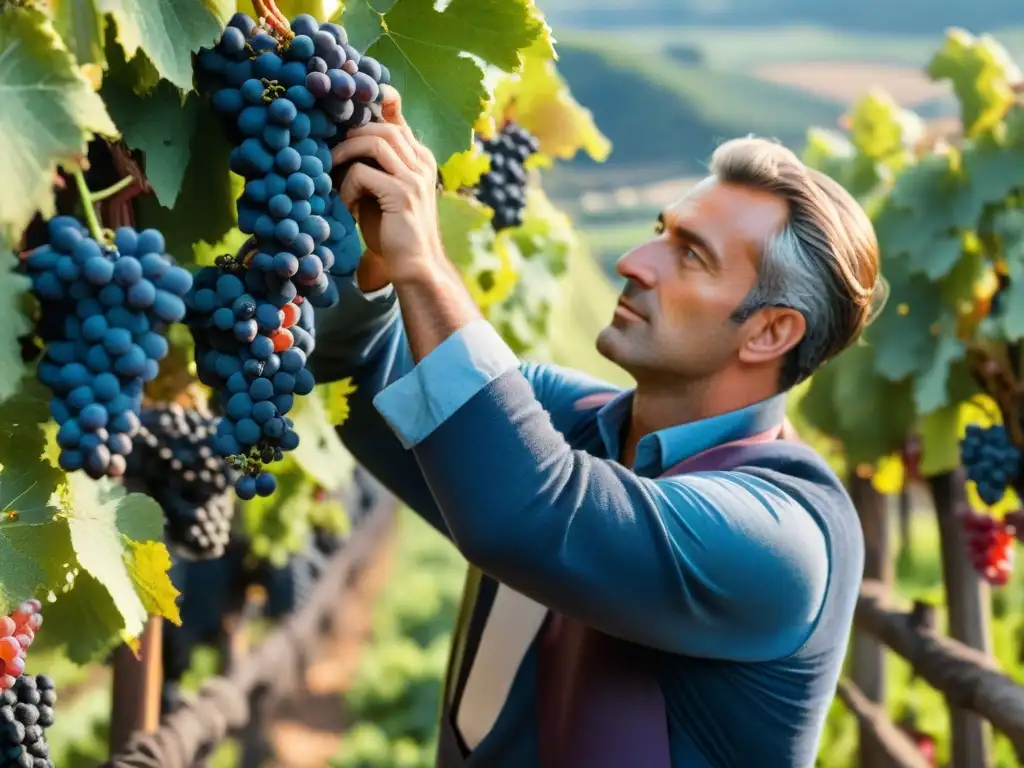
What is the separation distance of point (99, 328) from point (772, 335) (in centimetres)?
126

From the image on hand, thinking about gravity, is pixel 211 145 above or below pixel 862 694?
above

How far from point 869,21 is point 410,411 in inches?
731

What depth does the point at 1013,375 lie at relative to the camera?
3.47m

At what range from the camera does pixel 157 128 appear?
1.29 m

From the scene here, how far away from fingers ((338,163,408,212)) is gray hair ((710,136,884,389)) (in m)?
0.81

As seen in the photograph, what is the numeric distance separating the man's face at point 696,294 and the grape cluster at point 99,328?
101 cm

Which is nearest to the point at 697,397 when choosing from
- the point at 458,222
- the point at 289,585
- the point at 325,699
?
the point at 458,222

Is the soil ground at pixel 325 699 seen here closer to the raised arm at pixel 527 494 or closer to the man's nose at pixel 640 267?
the man's nose at pixel 640 267

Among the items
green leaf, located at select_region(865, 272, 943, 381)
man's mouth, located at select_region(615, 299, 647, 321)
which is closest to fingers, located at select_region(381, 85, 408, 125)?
man's mouth, located at select_region(615, 299, 647, 321)

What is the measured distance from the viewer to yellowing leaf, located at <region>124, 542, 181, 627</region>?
1.32 meters

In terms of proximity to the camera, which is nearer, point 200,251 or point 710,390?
point 200,251

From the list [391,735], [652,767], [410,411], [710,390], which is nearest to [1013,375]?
Answer: [710,390]

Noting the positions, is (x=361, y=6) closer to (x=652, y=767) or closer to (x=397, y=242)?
(x=397, y=242)

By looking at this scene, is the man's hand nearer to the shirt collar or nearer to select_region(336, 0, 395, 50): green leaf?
select_region(336, 0, 395, 50): green leaf
